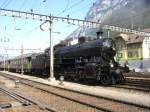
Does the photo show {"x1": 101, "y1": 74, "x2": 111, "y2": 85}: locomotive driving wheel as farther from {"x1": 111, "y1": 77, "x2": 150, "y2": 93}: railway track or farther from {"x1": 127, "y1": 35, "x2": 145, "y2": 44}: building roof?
{"x1": 127, "y1": 35, "x2": 145, "y2": 44}: building roof

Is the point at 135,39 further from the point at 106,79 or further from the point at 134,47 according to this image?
the point at 106,79

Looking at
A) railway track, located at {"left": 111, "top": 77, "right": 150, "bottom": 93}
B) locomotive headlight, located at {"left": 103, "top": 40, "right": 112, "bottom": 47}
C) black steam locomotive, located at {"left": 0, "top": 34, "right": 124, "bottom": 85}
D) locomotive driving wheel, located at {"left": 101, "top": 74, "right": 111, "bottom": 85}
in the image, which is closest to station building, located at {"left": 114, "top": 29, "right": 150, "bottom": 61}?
black steam locomotive, located at {"left": 0, "top": 34, "right": 124, "bottom": 85}

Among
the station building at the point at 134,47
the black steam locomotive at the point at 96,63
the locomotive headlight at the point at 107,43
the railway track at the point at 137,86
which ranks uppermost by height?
the station building at the point at 134,47

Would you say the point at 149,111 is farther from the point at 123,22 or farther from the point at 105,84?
the point at 123,22

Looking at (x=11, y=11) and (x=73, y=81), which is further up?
(x=11, y=11)

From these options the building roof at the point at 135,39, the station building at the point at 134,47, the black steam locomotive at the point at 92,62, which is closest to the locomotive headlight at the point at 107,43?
the black steam locomotive at the point at 92,62

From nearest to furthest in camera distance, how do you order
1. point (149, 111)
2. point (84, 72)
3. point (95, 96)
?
point (149, 111) → point (95, 96) → point (84, 72)

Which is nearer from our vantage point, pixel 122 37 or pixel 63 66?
pixel 63 66

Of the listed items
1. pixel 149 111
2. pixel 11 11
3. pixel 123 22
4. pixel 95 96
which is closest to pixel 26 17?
pixel 11 11

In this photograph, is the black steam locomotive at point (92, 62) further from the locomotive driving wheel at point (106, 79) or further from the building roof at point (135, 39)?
the building roof at point (135, 39)

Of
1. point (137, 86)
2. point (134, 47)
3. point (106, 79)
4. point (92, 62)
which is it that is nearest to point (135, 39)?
point (134, 47)

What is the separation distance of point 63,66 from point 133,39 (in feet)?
176

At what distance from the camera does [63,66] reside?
32250 mm

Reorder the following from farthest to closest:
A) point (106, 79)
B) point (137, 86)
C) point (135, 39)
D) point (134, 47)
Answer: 1. point (135, 39)
2. point (134, 47)
3. point (106, 79)
4. point (137, 86)
